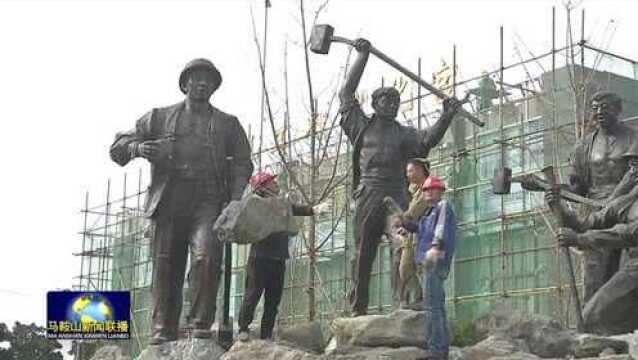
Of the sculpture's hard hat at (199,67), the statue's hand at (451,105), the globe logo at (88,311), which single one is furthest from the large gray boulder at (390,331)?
the globe logo at (88,311)

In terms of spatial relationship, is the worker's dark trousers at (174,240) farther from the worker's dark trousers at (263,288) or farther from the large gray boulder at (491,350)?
the large gray boulder at (491,350)

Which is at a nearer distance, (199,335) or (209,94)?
(199,335)

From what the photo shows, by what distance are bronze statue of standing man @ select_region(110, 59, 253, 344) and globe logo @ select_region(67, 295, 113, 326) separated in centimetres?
323

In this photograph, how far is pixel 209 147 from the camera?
29.7 ft

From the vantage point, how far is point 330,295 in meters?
23.4

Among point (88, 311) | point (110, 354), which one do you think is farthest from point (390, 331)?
point (88, 311)

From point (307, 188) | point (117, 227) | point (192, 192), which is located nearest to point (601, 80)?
point (307, 188)

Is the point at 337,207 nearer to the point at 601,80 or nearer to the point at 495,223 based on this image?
the point at 495,223

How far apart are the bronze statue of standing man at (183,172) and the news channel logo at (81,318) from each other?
9.83 ft

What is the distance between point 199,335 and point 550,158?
12386 mm

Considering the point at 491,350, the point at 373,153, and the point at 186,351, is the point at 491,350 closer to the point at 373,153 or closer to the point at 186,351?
the point at 373,153

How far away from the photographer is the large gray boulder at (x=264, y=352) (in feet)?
24.7

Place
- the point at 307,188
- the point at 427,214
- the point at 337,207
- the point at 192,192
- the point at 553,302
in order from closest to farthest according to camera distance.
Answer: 1. the point at 427,214
2. the point at 192,192
3. the point at 553,302
4. the point at 307,188
5. the point at 337,207

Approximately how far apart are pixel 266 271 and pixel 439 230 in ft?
7.54
